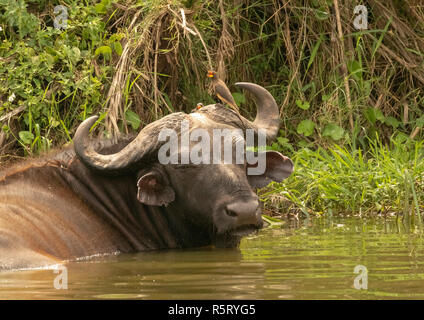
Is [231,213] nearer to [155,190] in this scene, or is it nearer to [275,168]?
[155,190]

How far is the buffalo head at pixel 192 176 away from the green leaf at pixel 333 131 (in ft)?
12.4

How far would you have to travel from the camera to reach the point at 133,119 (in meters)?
9.66

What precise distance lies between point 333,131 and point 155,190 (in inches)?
173

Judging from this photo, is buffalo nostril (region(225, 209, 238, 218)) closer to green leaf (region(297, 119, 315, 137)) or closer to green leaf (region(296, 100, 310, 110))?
green leaf (region(297, 119, 315, 137))

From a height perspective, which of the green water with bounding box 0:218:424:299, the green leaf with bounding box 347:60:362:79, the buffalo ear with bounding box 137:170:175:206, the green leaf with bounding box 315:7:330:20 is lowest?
the green water with bounding box 0:218:424:299

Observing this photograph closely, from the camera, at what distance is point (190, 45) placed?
404 inches

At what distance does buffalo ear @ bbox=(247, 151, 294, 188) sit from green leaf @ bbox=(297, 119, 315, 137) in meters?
3.58

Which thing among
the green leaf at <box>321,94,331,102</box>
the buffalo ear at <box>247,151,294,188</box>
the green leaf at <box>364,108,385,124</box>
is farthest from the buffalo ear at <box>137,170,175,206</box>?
the green leaf at <box>364,108,385,124</box>

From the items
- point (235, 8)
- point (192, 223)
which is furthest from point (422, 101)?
point (192, 223)

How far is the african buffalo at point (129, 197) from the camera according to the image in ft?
20.4

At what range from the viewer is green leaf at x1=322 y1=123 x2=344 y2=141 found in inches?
412

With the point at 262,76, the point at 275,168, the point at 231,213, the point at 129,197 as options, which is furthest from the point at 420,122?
the point at 231,213

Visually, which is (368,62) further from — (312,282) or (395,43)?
(312,282)

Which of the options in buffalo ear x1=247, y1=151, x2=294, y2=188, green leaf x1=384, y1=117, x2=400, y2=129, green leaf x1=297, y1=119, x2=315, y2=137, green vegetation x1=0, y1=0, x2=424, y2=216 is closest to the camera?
buffalo ear x1=247, y1=151, x2=294, y2=188
